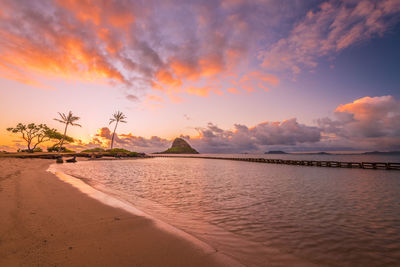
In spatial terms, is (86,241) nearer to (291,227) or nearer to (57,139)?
(291,227)

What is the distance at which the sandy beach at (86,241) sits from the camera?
345cm

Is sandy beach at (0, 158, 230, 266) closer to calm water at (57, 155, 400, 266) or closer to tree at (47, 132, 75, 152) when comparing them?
calm water at (57, 155, 400, 266)

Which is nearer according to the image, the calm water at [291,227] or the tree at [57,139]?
the calm water at [291,227]

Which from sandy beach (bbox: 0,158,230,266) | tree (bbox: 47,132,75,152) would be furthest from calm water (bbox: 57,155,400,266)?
tree (bbox: 47,132,75,152)

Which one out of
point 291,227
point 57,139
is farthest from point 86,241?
point 57,139

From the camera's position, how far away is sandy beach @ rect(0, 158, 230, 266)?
3449mm

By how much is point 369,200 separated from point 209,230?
40.3ft

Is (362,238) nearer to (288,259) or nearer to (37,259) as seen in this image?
(288,259)

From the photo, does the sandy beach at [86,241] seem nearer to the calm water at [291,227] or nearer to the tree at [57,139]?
the calm water at [291,227]

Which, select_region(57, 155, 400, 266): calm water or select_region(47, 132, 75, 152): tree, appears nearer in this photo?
select_region(57, 155, 400, 266): calm water

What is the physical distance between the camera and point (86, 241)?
4.29 metres

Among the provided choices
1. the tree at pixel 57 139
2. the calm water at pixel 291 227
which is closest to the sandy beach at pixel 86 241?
the calm water at pixel 291 227

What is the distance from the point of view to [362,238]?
6.16 metres

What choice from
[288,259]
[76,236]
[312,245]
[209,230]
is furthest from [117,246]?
[312,245]
